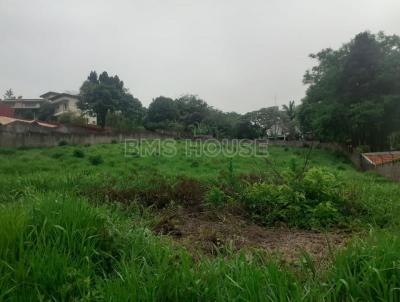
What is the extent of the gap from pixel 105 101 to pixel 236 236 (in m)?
34.0

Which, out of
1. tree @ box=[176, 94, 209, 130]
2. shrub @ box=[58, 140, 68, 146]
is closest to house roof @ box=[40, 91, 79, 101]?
tree @ box=[176, 94, 209, 130]

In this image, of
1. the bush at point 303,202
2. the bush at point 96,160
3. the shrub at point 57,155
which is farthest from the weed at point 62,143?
the bush at point 303,202

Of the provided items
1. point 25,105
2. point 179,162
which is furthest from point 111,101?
point 25,105

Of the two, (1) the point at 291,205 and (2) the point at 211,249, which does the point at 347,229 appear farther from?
(2) the point at 211,249

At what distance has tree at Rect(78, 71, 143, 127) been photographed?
35.5 metres

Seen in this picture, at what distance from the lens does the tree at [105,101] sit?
35.5 m

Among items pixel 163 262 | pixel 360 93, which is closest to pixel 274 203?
pixel 163 262

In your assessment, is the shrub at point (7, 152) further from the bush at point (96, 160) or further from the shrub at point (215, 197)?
the shrub at point (215, 197)

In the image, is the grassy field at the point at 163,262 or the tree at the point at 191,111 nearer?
the grassy field at the point at 163,262

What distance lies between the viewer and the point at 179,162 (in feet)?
50.4

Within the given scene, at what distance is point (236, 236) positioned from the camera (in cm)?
385

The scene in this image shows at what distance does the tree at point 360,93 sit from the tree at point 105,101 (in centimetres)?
1999

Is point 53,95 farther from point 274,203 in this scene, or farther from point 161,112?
point 274,203

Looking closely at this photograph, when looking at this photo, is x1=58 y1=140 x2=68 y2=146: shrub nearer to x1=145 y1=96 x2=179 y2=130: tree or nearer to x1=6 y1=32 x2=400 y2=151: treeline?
x1=6 y1=32 x2=400 y2=151: treeline
